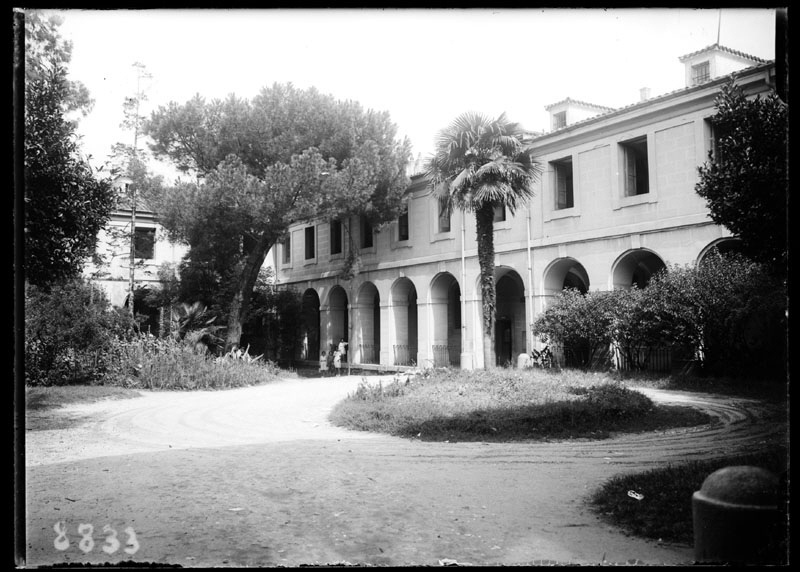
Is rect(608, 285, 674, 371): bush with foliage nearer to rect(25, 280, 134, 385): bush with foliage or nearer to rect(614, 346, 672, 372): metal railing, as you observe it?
rect(614, 346, 672, 372): metal railing

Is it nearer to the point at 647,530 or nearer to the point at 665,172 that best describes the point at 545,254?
the point at 665,172

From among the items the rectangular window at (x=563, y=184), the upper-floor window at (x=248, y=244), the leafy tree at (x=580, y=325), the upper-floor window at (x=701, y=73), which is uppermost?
the upper-floor window at (x=701, y=73)

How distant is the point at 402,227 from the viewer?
26.9 metres

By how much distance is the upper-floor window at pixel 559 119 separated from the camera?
2538 cm

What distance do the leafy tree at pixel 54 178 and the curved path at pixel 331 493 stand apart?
3.01 metres

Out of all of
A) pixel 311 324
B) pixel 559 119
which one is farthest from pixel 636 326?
pixel 311 324

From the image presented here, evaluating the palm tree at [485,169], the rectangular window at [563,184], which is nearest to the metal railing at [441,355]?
the rectangular window at [563,184]

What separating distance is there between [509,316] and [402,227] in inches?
235

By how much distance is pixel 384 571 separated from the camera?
4184 millimetres

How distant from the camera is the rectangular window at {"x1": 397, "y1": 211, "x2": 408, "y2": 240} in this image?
26.7m

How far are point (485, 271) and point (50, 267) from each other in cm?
1078

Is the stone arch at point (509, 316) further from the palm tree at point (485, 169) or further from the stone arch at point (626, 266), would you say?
the palm tree at point (485, 169)

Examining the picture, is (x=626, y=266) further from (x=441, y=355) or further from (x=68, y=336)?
(x=68, y=336)

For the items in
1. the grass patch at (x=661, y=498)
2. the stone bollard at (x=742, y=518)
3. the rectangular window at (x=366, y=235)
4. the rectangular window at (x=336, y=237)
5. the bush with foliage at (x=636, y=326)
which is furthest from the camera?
the rectangular window at (x=336, y=237)
